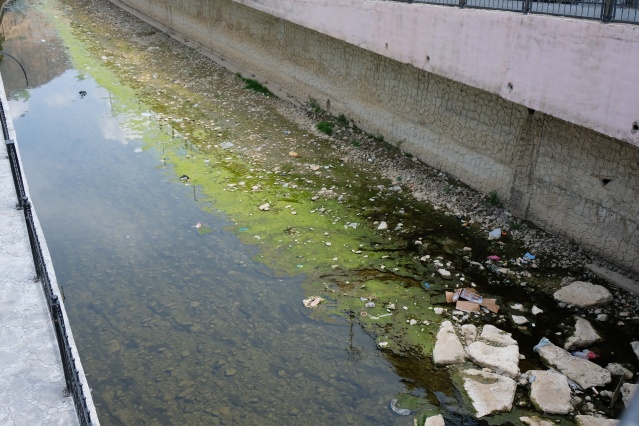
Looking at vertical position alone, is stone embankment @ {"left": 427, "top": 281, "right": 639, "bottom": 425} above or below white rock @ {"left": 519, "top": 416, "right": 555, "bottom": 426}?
above

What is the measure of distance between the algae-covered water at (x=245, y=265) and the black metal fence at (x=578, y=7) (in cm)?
274

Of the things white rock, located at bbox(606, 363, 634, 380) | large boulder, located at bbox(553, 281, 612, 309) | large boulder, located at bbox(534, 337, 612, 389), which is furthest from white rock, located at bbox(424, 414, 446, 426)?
large boulder, located at bbox(553, 281, 612, 309)

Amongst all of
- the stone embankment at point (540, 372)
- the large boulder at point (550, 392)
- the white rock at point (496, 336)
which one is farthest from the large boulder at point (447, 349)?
the large boulder at point (550, 392)

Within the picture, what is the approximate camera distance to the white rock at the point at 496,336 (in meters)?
5.95

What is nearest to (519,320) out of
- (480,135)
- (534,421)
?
(534,421)

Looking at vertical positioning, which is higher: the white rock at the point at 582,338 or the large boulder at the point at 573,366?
the white rock at the point at 582,338

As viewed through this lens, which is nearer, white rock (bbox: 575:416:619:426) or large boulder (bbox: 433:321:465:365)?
white rock (bbox: 575:416:619:426)

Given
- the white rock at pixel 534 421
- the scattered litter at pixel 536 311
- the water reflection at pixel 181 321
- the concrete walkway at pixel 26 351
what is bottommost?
the water reflection at pixel 181 321

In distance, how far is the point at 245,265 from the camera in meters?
7.41

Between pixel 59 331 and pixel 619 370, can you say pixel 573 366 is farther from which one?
pixel 59 331

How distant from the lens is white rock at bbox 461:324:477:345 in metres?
6.01

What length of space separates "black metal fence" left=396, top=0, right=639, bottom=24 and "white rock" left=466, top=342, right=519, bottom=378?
3233 mm

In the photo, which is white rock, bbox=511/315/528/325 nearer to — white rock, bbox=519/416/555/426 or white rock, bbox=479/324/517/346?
white rock, bbox=479/324/517/346

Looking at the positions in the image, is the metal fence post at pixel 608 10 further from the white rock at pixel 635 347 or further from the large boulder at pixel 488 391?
the large boulder at pixel 488 391
